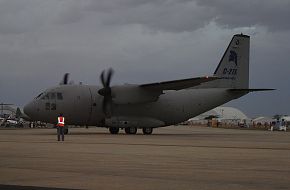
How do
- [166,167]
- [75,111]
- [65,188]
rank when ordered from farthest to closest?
[75,111]
[166,167]
[65,188]

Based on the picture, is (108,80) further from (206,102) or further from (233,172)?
(233,172)

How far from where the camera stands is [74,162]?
49.5 feet

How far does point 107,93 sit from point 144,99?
3.37 m

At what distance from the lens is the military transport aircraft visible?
38.9 meters

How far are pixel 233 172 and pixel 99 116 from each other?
28.4 metres

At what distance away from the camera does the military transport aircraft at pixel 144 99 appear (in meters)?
38.9

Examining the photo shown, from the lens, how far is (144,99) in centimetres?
4106

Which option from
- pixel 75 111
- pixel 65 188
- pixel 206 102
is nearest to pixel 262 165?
pixel 65 188

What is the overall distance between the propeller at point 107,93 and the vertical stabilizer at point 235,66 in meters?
11.2

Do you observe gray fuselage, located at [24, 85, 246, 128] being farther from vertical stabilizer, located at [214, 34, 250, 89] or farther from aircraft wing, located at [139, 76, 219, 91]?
aircraft wing, located at [139, 76, 219, 91]

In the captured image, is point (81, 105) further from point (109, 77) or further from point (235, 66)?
point (235, 66)

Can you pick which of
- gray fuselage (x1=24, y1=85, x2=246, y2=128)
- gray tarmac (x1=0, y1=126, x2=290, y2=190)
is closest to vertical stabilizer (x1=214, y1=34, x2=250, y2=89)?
gray fuselage (x1=24, y1=85, x2=246, y2=128)

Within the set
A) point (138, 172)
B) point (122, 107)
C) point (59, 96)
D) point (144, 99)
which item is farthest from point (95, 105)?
point (138, 172)

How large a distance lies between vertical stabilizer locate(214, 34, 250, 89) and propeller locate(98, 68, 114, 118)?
11182 mm
